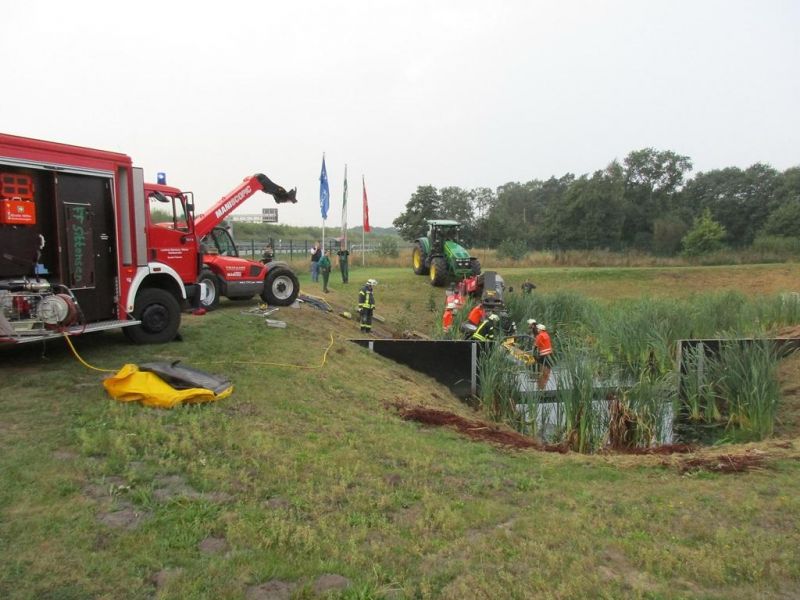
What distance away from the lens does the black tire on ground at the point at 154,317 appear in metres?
8.37

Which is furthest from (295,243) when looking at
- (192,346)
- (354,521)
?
(354,521)

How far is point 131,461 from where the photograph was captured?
4621 mm

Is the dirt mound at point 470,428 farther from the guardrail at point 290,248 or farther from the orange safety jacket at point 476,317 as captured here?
the guardrail at point 290,248

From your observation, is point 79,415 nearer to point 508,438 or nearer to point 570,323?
point 508,438

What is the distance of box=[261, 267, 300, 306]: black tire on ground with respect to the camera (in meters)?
13.5

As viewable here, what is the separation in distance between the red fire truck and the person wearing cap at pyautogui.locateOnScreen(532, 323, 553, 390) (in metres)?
5.70

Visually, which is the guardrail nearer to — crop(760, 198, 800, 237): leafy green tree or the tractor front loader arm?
the tractor front loader arm

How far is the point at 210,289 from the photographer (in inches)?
489

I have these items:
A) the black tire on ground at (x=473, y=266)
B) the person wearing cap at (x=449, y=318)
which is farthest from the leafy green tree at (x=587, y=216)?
the person wearing cap at (x=449, y=318)

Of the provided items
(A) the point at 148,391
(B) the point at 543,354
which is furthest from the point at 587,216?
(A) the point at 148,391

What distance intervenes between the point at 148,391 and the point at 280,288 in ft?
26.0

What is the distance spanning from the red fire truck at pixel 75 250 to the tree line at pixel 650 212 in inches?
1367

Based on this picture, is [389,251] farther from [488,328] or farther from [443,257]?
[488,328]

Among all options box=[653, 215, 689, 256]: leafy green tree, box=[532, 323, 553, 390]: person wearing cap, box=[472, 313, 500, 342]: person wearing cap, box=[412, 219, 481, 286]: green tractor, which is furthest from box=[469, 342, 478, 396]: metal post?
box=[653, 215, 689, 256]: leafy green tree
